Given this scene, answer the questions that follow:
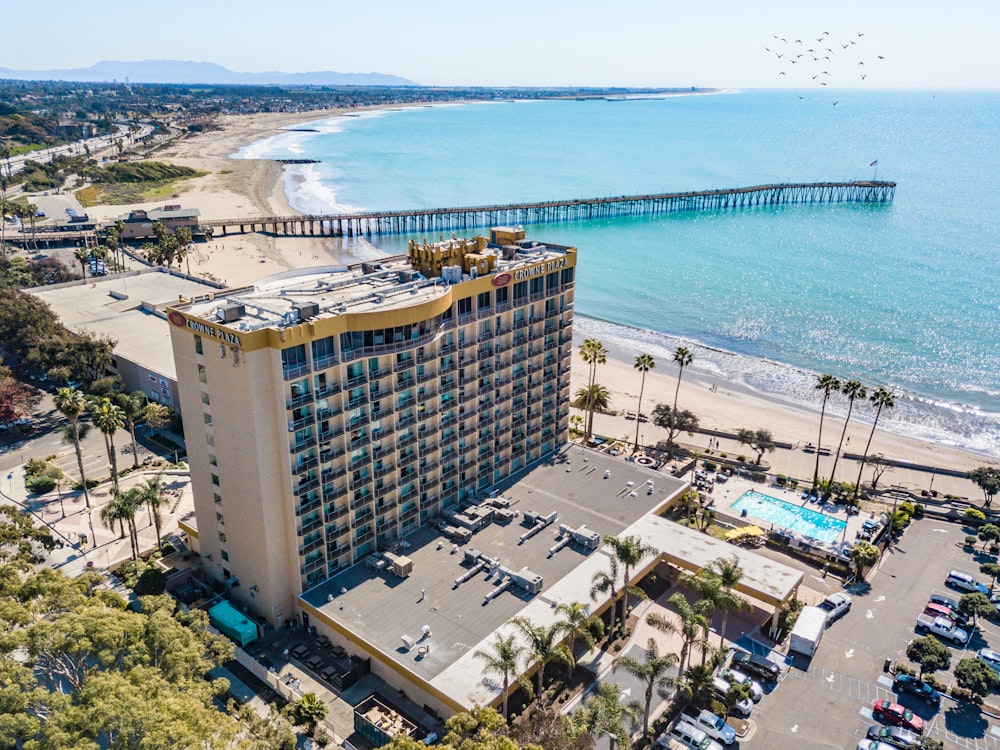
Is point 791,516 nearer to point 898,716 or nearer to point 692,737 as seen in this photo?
point 898,716

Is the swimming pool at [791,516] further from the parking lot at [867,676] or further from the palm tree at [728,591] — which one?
the palm tree at [728,591]

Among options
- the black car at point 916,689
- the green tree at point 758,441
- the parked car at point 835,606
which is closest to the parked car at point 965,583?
the parked car at point 835,606

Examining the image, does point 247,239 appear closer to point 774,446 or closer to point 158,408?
point 158,408

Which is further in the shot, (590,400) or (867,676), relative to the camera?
(590,400)

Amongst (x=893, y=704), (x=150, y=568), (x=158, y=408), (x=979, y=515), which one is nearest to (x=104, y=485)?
(x=158, y=408)

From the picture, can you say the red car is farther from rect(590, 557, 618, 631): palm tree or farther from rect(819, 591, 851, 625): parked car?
rect(590, 557, 618, 631): palm tree

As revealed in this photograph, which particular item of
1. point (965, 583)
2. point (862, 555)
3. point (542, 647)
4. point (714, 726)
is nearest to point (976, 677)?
point (862, 555)
